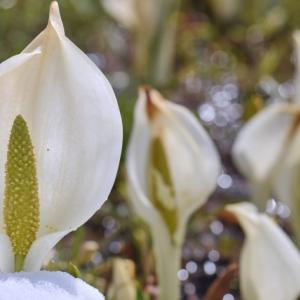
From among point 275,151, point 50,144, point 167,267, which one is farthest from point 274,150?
point 50,144

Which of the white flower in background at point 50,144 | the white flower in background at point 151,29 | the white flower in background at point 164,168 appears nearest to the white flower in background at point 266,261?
the white flower in background at point 164,168

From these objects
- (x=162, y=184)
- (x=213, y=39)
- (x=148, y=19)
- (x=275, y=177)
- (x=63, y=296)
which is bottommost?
(x=213, y=39)

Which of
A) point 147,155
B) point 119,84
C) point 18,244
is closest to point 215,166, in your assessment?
point 147,155

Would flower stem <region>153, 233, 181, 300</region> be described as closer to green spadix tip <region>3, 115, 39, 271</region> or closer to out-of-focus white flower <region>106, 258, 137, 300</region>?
out-of-focus white flower <region>106, 258, 137, 300</region>

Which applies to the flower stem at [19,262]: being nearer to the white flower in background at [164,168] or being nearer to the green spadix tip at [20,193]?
the green spadix tip at [20,193]

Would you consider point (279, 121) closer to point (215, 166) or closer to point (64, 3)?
point (215, 166)

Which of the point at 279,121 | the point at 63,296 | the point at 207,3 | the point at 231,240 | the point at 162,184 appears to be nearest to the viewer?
the point at 63,296

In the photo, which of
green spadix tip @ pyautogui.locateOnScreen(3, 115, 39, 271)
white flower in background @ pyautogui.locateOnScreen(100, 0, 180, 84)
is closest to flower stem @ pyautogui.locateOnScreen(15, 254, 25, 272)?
green spadix tip @ pyautogui.locateOnScreen(3, 115, 39, 271)

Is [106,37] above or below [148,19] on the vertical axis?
below

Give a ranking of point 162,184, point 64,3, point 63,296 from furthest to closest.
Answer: point 64,3 → point 162,184 → point 63,296
